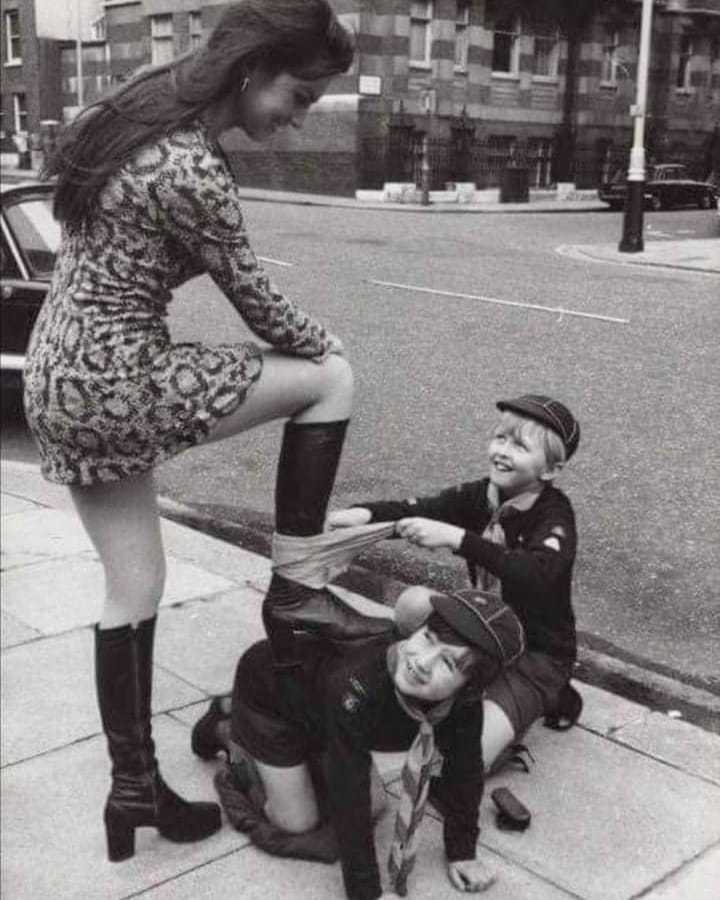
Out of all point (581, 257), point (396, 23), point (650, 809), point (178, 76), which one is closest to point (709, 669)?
point (650, 809)

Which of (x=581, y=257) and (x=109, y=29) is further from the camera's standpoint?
(x=581, y=257)

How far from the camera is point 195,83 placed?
211cm

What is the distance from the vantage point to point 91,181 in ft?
6.94

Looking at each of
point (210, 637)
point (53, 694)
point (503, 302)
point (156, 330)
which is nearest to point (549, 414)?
point (156, 330)

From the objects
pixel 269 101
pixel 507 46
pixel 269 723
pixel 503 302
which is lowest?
pixel 503 302

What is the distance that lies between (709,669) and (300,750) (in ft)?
5.60

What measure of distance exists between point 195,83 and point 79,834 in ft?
5.49

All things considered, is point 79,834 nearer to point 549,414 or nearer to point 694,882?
point 694,882

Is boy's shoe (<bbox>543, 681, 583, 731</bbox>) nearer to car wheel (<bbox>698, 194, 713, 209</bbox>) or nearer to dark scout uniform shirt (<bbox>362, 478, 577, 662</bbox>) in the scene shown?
dark scout uniform shirt (<bbox>362, 478, 577, 662</bbox>)

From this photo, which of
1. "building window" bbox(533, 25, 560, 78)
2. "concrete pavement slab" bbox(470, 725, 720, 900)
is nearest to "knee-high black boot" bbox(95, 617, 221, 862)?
"concrete pavement slab" bbox(470, 725, 720, 900)

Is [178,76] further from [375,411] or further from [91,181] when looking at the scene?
[375,411]

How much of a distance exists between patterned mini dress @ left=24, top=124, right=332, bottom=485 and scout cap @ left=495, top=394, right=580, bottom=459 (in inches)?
29.3

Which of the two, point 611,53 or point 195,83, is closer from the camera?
point 195,83

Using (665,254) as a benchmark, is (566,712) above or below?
below
